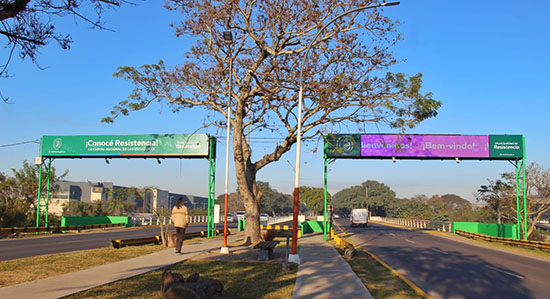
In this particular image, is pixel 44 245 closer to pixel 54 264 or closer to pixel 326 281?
pixel 54 264

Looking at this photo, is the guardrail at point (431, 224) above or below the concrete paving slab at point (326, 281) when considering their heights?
below

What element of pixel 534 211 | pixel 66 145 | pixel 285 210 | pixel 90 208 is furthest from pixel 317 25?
pixel 285 210

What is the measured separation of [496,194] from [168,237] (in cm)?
3903

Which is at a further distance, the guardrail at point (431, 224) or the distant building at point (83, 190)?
the distant building at point (83, 190)

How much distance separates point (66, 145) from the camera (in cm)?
3212

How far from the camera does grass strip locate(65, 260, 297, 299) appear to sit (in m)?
8.52

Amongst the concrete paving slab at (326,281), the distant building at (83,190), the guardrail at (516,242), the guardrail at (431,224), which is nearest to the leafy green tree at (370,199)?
the guardrail at (431,224)

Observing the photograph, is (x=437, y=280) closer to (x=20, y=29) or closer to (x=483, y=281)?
(x=483, y=281)

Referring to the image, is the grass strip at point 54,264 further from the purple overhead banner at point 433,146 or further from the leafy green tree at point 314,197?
the leafy green tree at point 314,197

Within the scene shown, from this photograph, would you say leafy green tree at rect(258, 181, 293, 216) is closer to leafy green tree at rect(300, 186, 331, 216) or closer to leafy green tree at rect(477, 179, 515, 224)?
leafy green tree at rect(300, 186, 331, 216)

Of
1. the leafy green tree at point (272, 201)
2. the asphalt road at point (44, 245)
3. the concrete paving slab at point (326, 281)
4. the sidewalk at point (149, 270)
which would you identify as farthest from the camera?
the leafy green tree at point (272, 201)

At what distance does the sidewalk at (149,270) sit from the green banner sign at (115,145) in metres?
16.9

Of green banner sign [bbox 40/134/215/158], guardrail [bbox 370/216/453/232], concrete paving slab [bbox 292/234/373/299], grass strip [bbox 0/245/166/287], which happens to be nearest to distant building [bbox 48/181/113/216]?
guardrail [bbox 370/216/453/232]

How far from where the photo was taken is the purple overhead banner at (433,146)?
30.1 metres
